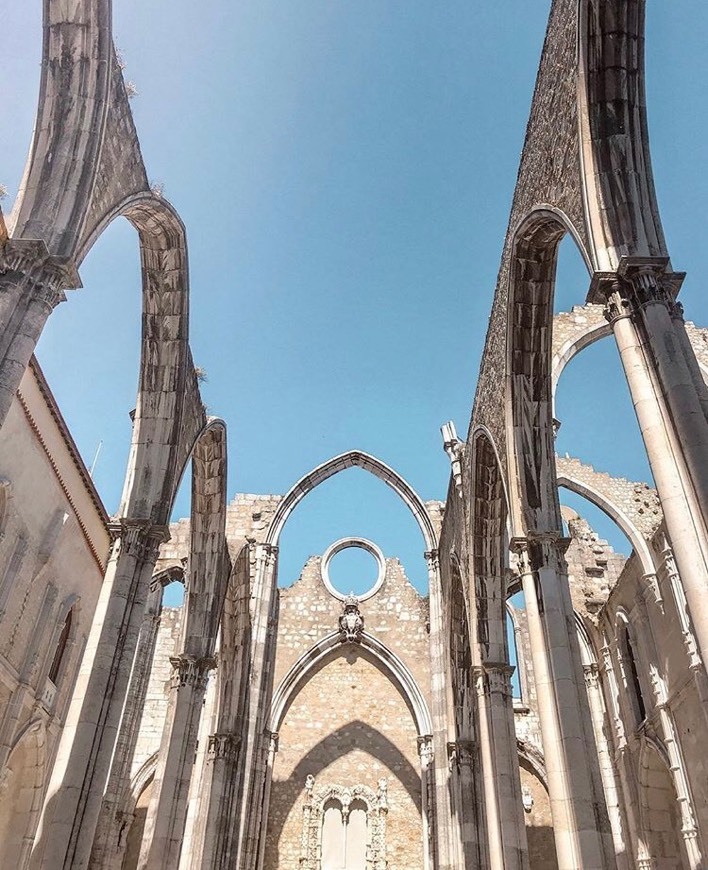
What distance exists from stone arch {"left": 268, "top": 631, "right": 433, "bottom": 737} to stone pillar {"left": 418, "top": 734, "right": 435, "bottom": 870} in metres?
0.28

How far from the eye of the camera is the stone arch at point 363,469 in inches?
705

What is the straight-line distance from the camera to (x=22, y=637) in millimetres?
11836

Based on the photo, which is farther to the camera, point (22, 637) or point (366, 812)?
point (366, 812)

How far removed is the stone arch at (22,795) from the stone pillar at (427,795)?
328 inches

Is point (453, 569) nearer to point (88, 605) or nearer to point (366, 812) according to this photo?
point (366, 812)

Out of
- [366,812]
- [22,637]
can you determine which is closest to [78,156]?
[22,637]

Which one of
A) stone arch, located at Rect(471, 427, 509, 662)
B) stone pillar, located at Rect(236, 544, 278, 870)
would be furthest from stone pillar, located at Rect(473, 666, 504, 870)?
stone pillar, located at Rect(236, 544, 278, 870)

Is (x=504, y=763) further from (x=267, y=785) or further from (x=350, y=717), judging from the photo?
(x=350, y=717)

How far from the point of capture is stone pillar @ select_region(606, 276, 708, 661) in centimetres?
482

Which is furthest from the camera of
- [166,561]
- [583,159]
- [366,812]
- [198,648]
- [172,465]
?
[166,561]

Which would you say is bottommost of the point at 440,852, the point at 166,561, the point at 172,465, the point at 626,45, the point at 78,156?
the point at 440,852

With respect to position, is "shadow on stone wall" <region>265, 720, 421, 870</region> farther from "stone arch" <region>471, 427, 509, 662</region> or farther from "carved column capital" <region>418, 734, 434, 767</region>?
"stone arch" <region>471, 427, 509, 662</region>

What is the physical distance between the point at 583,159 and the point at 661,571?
879 centimetres

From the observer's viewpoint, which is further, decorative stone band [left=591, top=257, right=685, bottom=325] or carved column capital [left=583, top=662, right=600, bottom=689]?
carved column capital [left=583, top=662, right=600, bottom=689]
